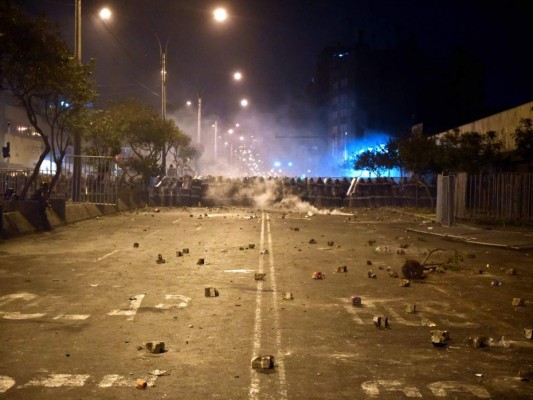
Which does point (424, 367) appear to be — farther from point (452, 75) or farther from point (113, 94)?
point (113, 94)

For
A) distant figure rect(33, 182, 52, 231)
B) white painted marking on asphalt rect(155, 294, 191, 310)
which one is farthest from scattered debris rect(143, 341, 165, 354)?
distant figure rect(33, 182, 52, 231)

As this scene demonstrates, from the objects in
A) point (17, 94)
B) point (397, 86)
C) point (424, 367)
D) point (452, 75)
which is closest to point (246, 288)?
point (424, 367)

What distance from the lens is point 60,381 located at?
19.8ft

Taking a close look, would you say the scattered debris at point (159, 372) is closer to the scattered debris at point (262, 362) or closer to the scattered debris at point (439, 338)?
the scattered debris at point (262, 362)

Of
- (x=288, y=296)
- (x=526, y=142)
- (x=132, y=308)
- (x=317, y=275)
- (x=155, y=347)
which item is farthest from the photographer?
(x=526, y=142)

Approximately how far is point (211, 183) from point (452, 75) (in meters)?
43.9

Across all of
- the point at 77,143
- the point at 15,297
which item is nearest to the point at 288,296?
the point at 15,297

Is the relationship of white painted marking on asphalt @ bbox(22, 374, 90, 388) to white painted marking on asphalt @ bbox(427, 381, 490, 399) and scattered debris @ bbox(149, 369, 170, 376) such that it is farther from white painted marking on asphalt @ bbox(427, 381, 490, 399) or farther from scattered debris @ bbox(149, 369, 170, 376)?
white painted marking on asphalt @ bbox(427, 381, 490, 399)

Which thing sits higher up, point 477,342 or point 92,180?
point 92,180

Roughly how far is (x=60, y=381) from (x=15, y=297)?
4.59 meters

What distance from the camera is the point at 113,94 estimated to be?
9600 centimetres

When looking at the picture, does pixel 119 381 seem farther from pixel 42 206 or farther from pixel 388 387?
pixel 42 206

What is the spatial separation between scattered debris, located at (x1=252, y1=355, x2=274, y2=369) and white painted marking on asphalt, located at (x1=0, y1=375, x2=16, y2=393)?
7.14ft

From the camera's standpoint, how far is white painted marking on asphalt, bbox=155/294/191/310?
958cm
